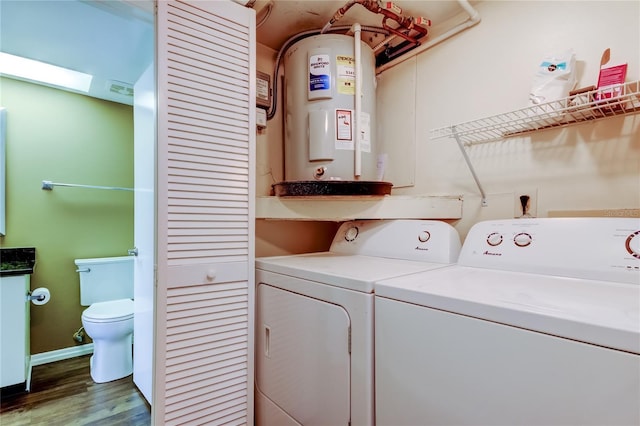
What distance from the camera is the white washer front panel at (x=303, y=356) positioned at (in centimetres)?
104

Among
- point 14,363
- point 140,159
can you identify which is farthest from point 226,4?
point 14,363

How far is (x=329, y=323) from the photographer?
1.08m

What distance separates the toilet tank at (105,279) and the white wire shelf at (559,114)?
2.95 meters

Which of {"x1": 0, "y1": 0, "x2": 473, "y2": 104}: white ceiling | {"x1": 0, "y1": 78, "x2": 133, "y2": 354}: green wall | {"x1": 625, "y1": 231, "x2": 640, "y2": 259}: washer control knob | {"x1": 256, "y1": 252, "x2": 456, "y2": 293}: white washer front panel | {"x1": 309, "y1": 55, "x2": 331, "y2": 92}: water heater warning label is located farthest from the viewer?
{"x1": 0, "y1": 78, "x2": 133, "y2": 354}: green wall

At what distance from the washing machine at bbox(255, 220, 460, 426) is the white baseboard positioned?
7.09 ft

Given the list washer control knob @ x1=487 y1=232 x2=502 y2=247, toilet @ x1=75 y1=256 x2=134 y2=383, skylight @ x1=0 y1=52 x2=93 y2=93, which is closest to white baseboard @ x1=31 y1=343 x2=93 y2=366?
toilet @ x1=75 y1=256 x2=134 y2=383

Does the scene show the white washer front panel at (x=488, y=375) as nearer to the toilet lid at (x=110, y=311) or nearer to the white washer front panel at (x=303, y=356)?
the white washer front panel at (x=303, y=356)

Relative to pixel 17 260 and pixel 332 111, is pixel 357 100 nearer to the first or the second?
pixel 332 111

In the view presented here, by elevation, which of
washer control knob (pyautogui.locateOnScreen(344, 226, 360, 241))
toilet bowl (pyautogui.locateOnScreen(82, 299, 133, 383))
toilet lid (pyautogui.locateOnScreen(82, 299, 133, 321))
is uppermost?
washer control knob (pyautogui.locateOnScreen(344, 226, 360, 241))

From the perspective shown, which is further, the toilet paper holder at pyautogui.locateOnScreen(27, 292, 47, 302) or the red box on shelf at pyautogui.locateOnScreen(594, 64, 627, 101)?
the toilet paper holder at pyautogui.locateOnScreen(27, 292, 47, 302)

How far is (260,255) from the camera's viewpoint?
187cm

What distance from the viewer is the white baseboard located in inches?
96.4

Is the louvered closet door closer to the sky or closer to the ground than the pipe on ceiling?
closer to the ground

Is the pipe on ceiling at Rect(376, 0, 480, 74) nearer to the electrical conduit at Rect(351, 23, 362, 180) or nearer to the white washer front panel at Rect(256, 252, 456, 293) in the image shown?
the electrical conduit at Rect(351, 23, 362, 180)
